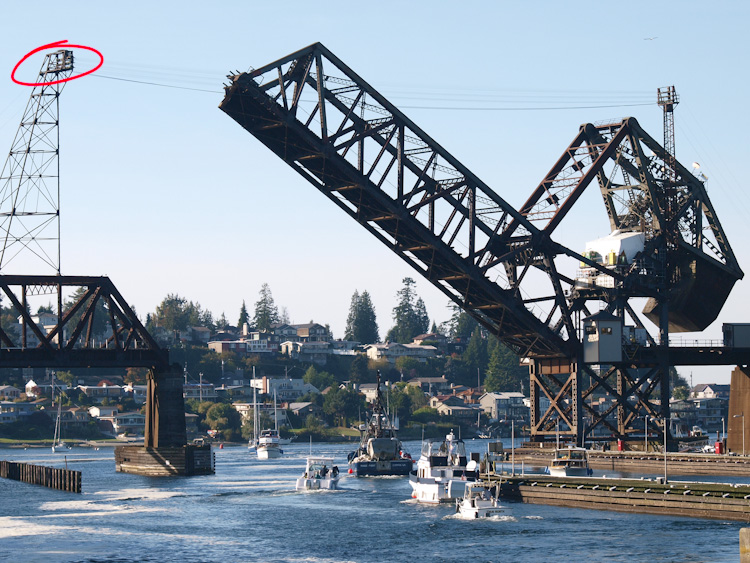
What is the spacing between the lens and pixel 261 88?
68.6 metres

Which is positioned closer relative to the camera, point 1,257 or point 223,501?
point 223,501

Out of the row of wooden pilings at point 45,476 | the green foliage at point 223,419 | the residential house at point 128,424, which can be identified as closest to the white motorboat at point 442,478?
the row of wooden pilings at point 45,476

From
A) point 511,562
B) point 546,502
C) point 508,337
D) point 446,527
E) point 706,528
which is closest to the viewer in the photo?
point 511,562

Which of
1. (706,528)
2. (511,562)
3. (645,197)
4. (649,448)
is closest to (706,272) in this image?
(645,197)

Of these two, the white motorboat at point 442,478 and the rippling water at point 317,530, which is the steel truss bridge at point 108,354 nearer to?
the rippling water at point 317,530

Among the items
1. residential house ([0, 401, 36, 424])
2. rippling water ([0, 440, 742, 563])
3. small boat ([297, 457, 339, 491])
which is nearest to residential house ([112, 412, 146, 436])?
residential house ([0, 401, 36, 424])

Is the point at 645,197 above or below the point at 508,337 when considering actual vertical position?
above

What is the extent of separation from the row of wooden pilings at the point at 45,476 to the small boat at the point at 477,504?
29.6 meters

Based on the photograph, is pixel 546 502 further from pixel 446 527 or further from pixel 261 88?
pixel 261 88

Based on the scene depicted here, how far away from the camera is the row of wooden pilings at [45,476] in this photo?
79688mm

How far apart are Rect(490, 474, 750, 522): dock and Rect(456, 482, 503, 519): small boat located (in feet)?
16.2

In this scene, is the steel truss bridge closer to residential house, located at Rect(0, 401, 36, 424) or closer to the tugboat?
the tugboat

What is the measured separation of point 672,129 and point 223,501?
43345 mm

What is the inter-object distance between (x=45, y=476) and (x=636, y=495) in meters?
46.3
